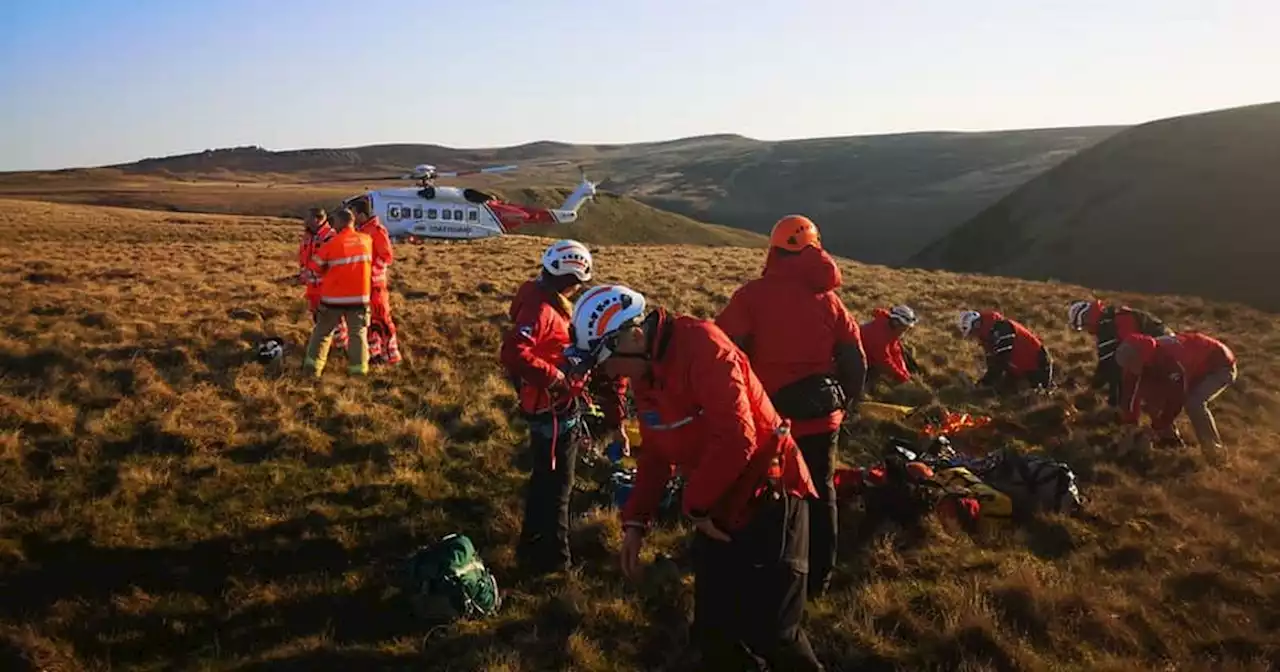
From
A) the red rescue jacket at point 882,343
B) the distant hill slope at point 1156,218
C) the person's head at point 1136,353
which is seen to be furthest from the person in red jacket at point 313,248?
the distant hill slope at point 1156,218

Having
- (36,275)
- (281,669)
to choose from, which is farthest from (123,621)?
(36,275)

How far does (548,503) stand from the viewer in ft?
20.4

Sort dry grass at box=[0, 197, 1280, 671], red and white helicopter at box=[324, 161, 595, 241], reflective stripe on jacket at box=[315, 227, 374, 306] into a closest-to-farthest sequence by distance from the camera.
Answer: dry grass at box=[0, 197, 1280, 671]
reflective stripe on jacket at box=[315, 227, 374, 306]
red and white helicopter at box=[324, 161, 595, 241]

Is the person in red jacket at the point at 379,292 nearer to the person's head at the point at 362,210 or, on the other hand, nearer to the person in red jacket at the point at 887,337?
the person's head at the point at 362,210

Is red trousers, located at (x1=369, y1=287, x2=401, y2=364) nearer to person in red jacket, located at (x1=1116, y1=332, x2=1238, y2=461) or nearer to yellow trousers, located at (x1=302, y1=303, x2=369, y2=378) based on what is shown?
yellow trousers, located at (x1=302, y1=303, x2=369, y2=378)

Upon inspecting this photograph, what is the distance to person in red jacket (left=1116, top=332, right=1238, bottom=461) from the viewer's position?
8.81 meters

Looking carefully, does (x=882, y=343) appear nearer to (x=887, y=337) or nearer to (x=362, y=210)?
(x=887, y=337)

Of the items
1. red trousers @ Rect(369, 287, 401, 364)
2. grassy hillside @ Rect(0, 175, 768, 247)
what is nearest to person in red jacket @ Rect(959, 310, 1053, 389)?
red trousers @ Rect(369, 287, 401, 364)

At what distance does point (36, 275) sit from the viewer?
54.5 ft

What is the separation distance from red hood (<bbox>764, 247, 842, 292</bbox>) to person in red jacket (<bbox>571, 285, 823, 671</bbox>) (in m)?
1.59

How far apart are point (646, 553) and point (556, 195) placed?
2547 inches

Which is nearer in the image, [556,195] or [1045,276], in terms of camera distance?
[1045,276]

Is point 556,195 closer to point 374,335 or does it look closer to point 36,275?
point 36,275

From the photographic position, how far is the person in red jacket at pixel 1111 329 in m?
10.1
